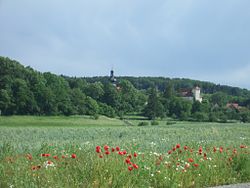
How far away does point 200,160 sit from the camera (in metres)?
9.64

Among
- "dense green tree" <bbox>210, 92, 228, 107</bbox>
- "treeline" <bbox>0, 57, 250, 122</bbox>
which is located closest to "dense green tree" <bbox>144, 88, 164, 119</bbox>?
"treeline" <bbox>0, 57, 250, 122</bbox>

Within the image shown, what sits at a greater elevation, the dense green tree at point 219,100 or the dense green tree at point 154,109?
the dense green tree at point 219,100

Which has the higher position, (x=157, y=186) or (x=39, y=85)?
(x=39, y=85)

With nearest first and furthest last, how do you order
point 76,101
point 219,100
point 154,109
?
point 76,101
point 154,109
point 219,100

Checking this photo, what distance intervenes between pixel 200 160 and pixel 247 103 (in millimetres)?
109142

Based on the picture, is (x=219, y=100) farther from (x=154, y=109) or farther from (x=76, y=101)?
(x=76, y=101)

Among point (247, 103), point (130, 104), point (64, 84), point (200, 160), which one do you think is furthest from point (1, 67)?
point (200, 160)

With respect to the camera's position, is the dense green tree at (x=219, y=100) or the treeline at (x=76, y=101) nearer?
the treeline at (x=76, y=101)

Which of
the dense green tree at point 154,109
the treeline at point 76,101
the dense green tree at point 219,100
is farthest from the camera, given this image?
the dense green tree at point 219,100

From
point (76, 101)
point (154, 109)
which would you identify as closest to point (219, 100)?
point (154, 109)

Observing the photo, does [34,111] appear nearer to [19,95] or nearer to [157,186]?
[19,95]

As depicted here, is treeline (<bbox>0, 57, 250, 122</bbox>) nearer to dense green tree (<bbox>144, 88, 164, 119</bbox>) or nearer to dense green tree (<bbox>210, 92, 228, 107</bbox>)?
dense green tree (<bbox>144, 88, 164, 119</bbox>)

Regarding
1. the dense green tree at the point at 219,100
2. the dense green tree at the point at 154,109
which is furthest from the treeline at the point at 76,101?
the dense green tree at the point at 219,100

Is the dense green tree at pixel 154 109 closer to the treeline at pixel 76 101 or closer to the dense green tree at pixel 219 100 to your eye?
the treeline at pixel 76 101
